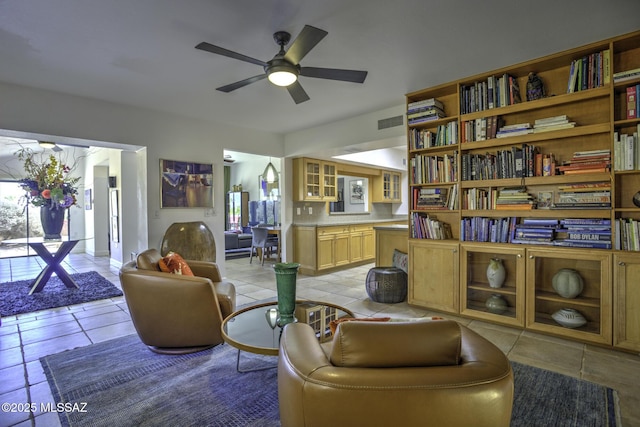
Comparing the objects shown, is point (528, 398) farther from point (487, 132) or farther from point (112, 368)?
point (112, 368)

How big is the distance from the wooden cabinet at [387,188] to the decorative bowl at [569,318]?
5.38 metres

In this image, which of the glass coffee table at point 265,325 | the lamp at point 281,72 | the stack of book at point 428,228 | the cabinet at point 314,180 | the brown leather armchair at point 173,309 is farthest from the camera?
the cabinet at point 314,180

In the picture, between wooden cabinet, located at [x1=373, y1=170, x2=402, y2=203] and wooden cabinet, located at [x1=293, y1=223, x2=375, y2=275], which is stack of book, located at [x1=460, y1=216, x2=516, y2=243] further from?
wooden cabinet, located at [x1=373, y1=170, x2=402, y2=203]

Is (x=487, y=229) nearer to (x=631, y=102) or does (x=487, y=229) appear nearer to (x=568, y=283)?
(x=568, y=283)

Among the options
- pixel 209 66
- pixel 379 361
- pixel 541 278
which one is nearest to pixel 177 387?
pixel 379 361

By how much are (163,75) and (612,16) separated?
12.7ft

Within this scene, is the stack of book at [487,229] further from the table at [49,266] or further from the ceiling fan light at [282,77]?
the table at [49,266]

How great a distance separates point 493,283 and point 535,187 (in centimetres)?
106

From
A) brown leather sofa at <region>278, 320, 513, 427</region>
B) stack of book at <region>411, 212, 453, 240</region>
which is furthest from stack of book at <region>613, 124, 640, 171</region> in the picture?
brown leather sofa at <region>278, 320, 513, 427</region>

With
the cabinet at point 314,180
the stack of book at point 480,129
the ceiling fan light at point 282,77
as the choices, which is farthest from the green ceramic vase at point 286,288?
the cabinet at point 314,180

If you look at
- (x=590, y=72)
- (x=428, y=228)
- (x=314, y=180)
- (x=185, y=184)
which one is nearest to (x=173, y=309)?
(x=185, y=184)

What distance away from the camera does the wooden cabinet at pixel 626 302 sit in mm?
2539

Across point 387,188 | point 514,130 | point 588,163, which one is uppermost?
point 514,130

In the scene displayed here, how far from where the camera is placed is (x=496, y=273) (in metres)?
3.31
